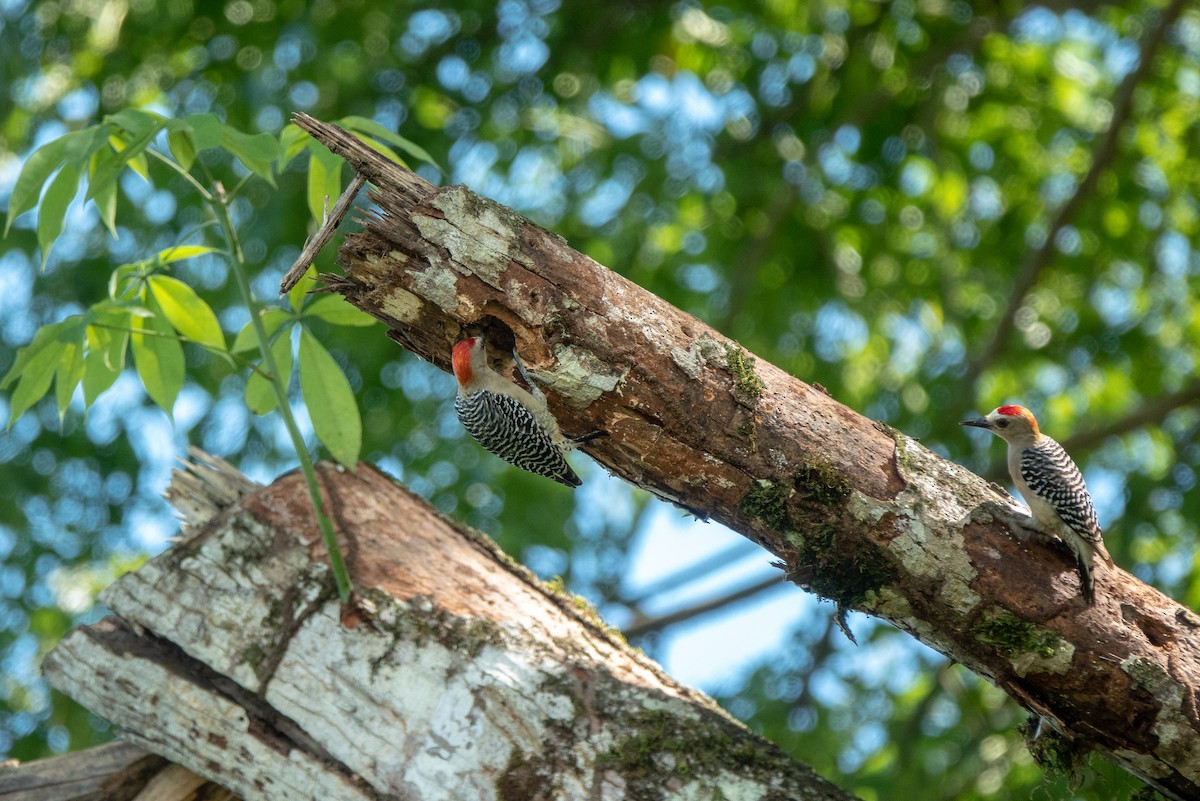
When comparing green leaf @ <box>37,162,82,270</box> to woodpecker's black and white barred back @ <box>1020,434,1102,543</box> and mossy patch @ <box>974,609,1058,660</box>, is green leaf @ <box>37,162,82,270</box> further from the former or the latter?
woodpecker's black and white barred back @ <box>1020,434,1102,543</box>

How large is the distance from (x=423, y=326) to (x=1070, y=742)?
257 cm

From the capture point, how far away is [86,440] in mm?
7801

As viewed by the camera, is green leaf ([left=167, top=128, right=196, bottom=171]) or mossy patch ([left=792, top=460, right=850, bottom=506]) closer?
mossy patch ([left=792, top=460, right=850, bottom=506])

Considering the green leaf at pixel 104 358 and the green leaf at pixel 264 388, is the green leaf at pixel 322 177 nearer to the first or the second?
the green leaf at pixel 264 388

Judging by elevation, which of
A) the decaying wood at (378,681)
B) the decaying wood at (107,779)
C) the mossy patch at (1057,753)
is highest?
the mossy patch at (1057,753)

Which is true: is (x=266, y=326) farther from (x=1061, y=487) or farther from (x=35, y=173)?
(x=1061, y=487)

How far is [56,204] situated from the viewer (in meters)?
3.28

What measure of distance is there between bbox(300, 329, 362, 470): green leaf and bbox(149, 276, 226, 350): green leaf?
37cm

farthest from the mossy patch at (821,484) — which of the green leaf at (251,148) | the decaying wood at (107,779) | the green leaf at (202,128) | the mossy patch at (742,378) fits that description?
the decaying wood at (107,779)

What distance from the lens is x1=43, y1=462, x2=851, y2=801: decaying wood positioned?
11.9ft

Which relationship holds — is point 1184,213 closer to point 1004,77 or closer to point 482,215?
point 1004,77

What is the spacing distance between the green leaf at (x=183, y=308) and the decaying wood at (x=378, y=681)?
694 mm

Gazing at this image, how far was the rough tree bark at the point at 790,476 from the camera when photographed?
3.29 meters

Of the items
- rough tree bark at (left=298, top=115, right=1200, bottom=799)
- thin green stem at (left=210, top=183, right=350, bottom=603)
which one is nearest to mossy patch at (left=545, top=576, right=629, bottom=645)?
thin green stem at (left=210, top=183, right=350, bottom=603)
